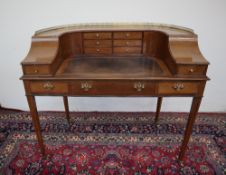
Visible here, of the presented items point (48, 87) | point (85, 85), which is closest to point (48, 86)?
point (48, 87)

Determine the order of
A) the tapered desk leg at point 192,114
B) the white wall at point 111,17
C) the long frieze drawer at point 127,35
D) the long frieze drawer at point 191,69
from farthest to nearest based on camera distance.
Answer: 1. the white wall at point 111,17
2. the long frieze drawer at point 127,35
3. the tapered desk leg at point 192,114
4. the long frieze drawer at point 191,69

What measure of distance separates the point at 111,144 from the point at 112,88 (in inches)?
34.3

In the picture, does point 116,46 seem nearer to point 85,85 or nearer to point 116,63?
point 116,63

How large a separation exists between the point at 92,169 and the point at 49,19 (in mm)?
1614

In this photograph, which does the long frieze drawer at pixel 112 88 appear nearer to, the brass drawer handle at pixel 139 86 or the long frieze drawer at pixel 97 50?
the brass drawer handle at pixel 139 86

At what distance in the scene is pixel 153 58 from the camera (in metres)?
1.88

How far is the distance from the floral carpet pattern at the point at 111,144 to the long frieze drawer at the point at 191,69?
961mm

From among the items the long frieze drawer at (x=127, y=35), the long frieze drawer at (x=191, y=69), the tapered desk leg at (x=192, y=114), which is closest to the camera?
the long frieze drawer at (x=191, y=69)

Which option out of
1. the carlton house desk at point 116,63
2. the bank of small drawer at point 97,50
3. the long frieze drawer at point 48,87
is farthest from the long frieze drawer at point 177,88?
the long frieze drawer at point 48,87

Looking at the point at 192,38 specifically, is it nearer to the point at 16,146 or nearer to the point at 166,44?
the point at 166,44

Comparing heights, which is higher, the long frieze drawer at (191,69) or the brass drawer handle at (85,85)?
the long frieze drawer at (191,69)

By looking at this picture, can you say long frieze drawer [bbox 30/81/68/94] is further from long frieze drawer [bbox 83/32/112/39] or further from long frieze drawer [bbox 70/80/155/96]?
long frieze drawer [bbox 83/32/112/39]

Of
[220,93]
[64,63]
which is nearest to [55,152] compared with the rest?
[64,63]

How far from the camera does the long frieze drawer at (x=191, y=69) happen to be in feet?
4.88
